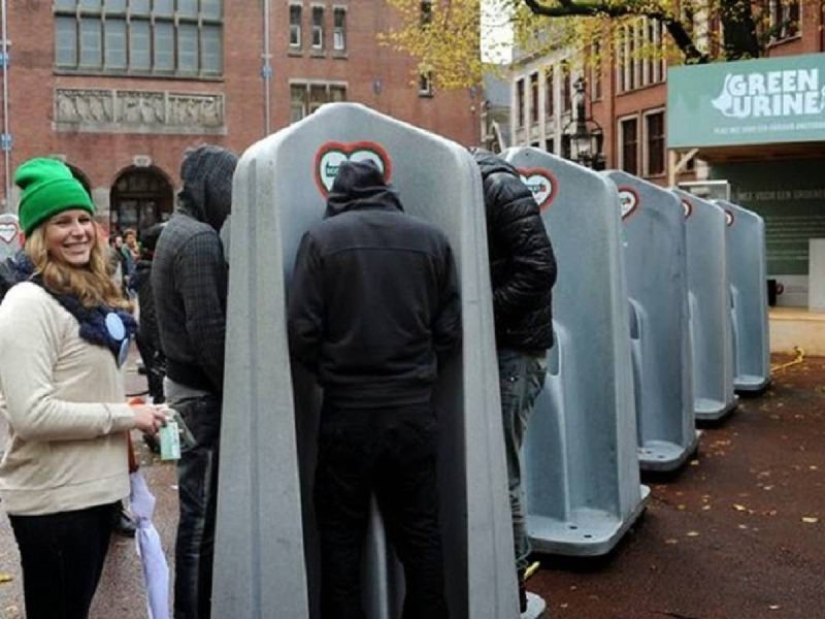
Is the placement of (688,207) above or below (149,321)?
above

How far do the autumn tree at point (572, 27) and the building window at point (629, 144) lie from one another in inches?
620

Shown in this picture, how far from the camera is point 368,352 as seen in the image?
10.2 feet

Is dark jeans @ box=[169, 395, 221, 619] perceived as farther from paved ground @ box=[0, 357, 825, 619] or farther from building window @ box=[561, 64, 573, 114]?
building window @ box=[561, 64, 573, 114]

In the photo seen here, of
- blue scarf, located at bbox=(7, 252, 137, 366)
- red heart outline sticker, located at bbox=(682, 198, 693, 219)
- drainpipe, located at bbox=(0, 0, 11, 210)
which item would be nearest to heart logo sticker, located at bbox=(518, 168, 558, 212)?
blue scarf, located at bbox=(7, 252, 137, 366)

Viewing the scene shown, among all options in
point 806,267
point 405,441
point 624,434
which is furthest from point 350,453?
point 806,267

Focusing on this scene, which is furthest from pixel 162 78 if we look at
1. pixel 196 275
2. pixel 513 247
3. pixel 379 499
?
pixel 379 499

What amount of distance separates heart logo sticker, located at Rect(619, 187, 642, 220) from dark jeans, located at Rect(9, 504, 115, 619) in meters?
4.92

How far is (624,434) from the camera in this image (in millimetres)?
5430

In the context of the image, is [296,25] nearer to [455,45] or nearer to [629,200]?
[455,45]

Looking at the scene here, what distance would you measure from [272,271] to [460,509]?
3.30ft

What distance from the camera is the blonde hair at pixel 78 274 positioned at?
9.37ft

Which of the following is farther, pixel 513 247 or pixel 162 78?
pixel 162 78

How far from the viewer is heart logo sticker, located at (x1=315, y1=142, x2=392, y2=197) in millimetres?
3459

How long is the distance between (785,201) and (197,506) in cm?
1495
